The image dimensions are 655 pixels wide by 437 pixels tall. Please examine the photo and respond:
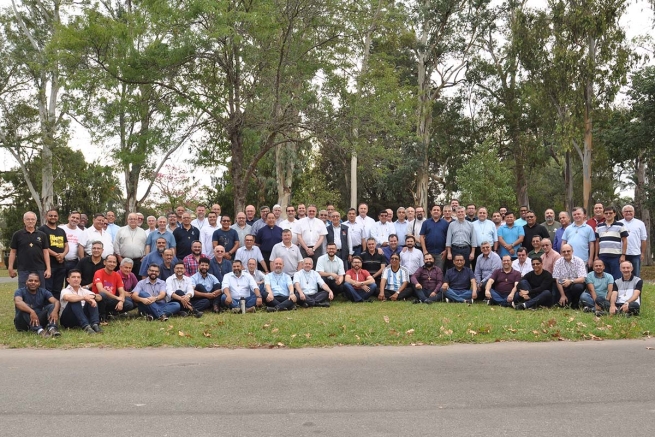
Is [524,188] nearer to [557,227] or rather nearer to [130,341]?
[557,227]

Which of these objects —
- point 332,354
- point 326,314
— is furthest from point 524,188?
point 332,354

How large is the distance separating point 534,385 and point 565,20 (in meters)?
27.4

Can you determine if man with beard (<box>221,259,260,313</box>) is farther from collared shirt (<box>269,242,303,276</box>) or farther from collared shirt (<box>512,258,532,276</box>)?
collared shirt (<box>512,258,532,276</box>)

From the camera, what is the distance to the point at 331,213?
14953 millimetres

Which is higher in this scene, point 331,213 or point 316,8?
point 316,8

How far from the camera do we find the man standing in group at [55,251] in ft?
39.0

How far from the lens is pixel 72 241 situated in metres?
12.7

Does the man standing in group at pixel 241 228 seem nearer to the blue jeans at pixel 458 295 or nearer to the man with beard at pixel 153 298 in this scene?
the man with beard at pixel 153 298

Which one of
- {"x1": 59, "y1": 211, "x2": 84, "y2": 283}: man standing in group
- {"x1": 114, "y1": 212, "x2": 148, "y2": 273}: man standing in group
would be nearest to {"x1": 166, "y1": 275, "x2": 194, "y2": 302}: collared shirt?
{"x1": 114, "y1": 212, "x2": 148, "y2": 273}: man standing in group

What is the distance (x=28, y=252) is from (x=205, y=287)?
3355 millimetres

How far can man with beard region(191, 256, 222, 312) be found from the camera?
12.4 metres

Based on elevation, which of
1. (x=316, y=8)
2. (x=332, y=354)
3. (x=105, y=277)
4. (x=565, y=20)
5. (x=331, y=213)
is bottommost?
(x=332, y=354)

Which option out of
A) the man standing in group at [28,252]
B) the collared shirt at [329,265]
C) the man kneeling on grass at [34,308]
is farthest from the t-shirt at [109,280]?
the collared shirt at [329,265]

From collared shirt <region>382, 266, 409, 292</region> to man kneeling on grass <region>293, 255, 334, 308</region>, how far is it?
151 cm
